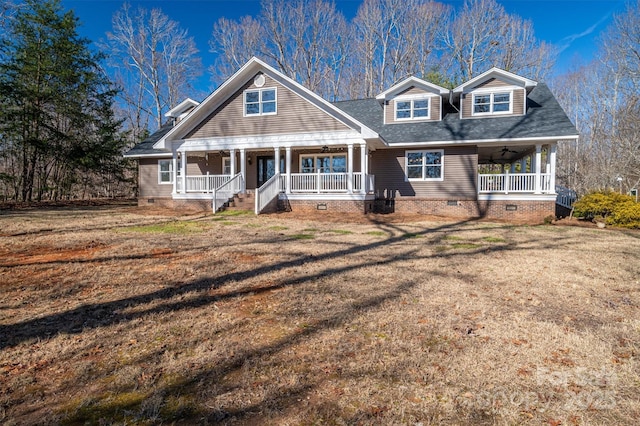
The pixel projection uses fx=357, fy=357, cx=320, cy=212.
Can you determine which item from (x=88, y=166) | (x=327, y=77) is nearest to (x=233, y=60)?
(x=327, y=77)

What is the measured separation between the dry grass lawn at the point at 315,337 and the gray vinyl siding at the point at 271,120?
9.44 metres

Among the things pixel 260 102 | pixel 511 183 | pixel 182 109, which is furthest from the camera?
pixel 182 109

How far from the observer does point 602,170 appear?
24.8m

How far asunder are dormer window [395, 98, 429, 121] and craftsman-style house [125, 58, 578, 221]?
0.05m

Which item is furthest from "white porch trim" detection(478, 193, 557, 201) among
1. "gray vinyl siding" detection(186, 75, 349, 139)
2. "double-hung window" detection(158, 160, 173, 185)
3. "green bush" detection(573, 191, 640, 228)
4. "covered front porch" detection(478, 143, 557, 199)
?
"double-hung window" detection(158, 160, 173, 185)

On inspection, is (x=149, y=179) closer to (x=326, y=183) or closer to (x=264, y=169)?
(x=264, y=169)

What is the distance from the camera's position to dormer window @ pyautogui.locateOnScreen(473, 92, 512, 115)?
53.4 ft

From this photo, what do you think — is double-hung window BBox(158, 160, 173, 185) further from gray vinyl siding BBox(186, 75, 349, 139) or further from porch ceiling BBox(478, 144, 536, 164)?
porch ceiling BBox(478, 144, 536, 164)

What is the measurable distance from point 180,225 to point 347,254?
6.56 metres

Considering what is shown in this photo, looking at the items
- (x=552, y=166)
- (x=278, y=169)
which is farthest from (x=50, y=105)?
(x=552, y=166)

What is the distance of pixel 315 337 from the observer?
3.51 metres

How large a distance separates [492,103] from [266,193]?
11.1m

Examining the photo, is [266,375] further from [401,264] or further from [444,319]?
[401,264]

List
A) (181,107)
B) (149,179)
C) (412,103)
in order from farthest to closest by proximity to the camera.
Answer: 1. (181,107)
2. (149,179)
3. (412,103)
